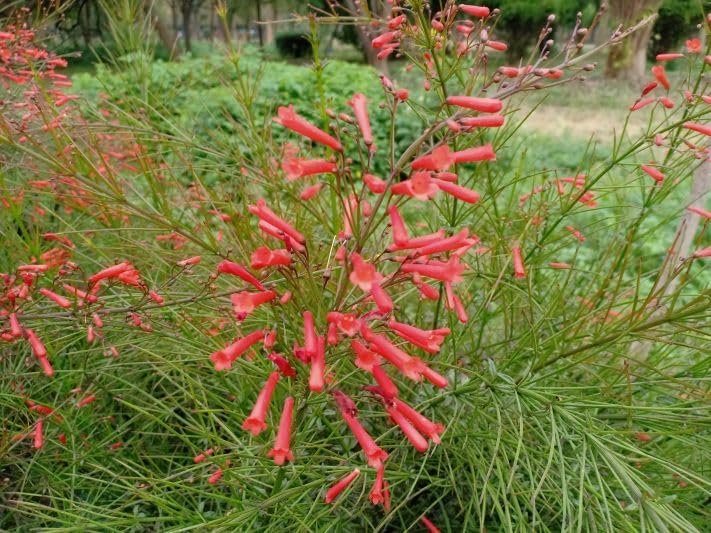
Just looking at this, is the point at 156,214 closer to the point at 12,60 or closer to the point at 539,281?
the point at 539,281

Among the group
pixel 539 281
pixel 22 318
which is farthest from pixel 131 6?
pixel 539 281

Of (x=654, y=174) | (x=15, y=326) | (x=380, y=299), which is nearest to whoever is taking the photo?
(x=380, y=299)

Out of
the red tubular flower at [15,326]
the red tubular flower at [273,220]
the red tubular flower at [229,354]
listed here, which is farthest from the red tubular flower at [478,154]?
the red tubular flower at [15,326]

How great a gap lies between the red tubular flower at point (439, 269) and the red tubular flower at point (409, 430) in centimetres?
31

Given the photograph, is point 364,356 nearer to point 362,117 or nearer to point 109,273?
point 362,117

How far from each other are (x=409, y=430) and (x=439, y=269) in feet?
1.16

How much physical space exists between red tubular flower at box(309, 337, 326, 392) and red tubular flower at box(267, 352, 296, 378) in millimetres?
122

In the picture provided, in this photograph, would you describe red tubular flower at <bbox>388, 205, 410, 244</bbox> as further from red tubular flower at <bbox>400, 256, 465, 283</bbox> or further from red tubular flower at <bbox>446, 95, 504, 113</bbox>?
red tubular flower at <bbox>446, 95, 504, 113</bbox>

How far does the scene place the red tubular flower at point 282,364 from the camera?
1530 mm

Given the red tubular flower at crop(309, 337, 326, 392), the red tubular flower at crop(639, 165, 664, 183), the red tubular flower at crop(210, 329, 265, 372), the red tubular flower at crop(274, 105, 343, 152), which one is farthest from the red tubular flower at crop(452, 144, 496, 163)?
the red tubular flower at crop(639, 165, 664, 183)

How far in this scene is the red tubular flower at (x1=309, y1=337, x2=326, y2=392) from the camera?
136cm

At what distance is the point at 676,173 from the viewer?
7.77ft

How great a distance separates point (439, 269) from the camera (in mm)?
1486

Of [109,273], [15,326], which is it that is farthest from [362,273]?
[15,326]
